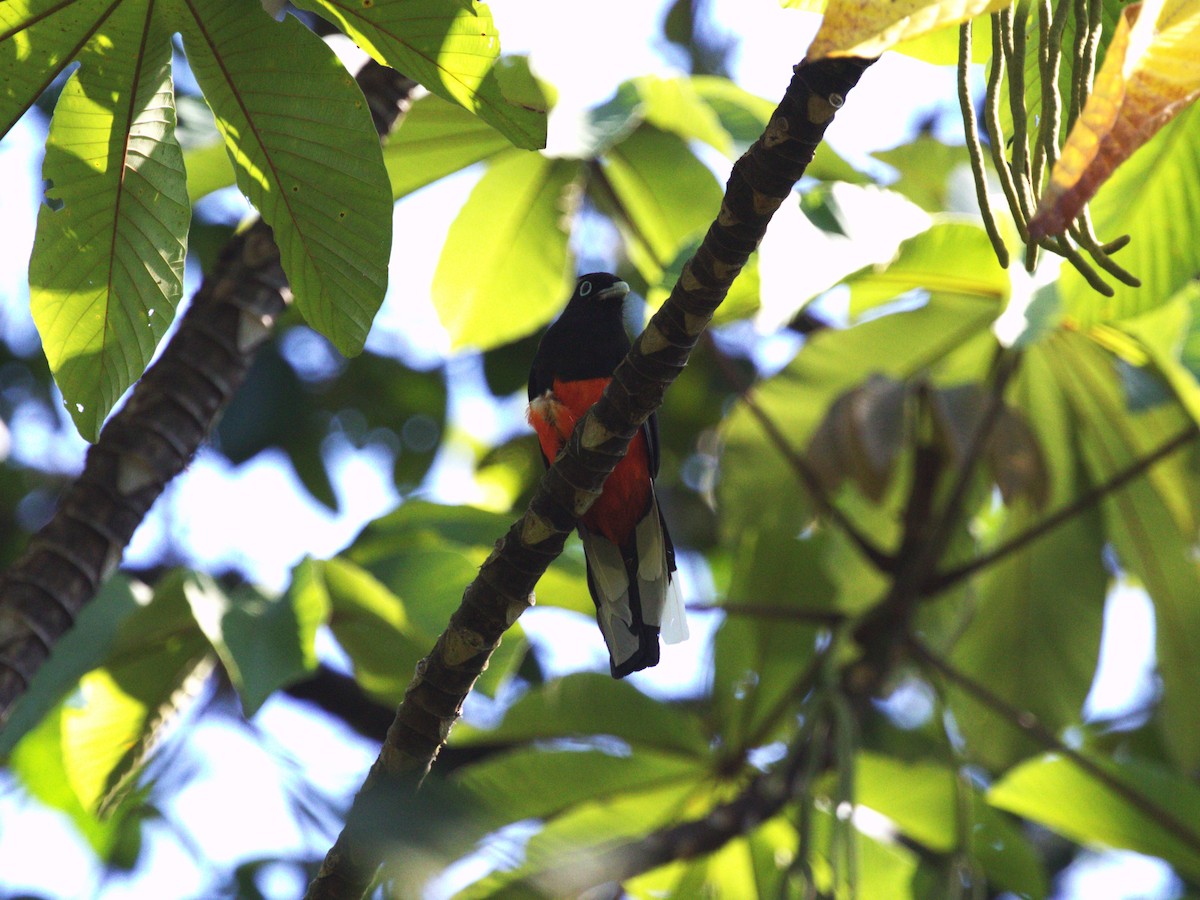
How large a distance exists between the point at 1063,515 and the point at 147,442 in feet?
7.81

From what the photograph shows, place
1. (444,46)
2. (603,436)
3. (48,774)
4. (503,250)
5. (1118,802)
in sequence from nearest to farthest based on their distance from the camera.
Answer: (444,46) < (603,436) < (1118,802) < (503,250) < (48,774)

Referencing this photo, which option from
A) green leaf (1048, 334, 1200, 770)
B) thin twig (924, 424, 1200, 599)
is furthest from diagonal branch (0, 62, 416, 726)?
green leaf (1048, 334, 1200, 770)

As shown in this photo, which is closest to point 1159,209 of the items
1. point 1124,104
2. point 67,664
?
point 1124,104

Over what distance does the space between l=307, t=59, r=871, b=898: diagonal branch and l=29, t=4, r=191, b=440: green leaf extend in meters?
0.59

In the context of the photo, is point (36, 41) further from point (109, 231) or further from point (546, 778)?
point (546, 778)

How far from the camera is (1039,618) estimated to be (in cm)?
372

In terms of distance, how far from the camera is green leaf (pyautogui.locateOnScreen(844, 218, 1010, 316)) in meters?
3.01

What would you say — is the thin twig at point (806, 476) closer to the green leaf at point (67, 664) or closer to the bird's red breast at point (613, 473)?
the bird's red breast at point (613, 473)

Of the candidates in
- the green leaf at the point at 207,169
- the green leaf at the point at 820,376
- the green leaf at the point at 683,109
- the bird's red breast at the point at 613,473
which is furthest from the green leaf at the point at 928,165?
the green leaf at the point at 207,169

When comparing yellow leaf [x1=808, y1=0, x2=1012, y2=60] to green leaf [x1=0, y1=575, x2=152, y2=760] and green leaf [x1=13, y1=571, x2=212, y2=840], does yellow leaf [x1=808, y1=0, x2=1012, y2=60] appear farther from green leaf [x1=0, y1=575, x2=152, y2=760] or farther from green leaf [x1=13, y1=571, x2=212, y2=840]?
green leaf [x1=0, y1=575, x2=152, y2=760]

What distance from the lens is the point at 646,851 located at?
3070mm

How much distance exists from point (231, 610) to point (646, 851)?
1236 mm

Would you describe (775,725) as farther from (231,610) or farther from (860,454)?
(231,610)

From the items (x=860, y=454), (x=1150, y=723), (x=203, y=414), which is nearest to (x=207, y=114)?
(x=203, y=414)
